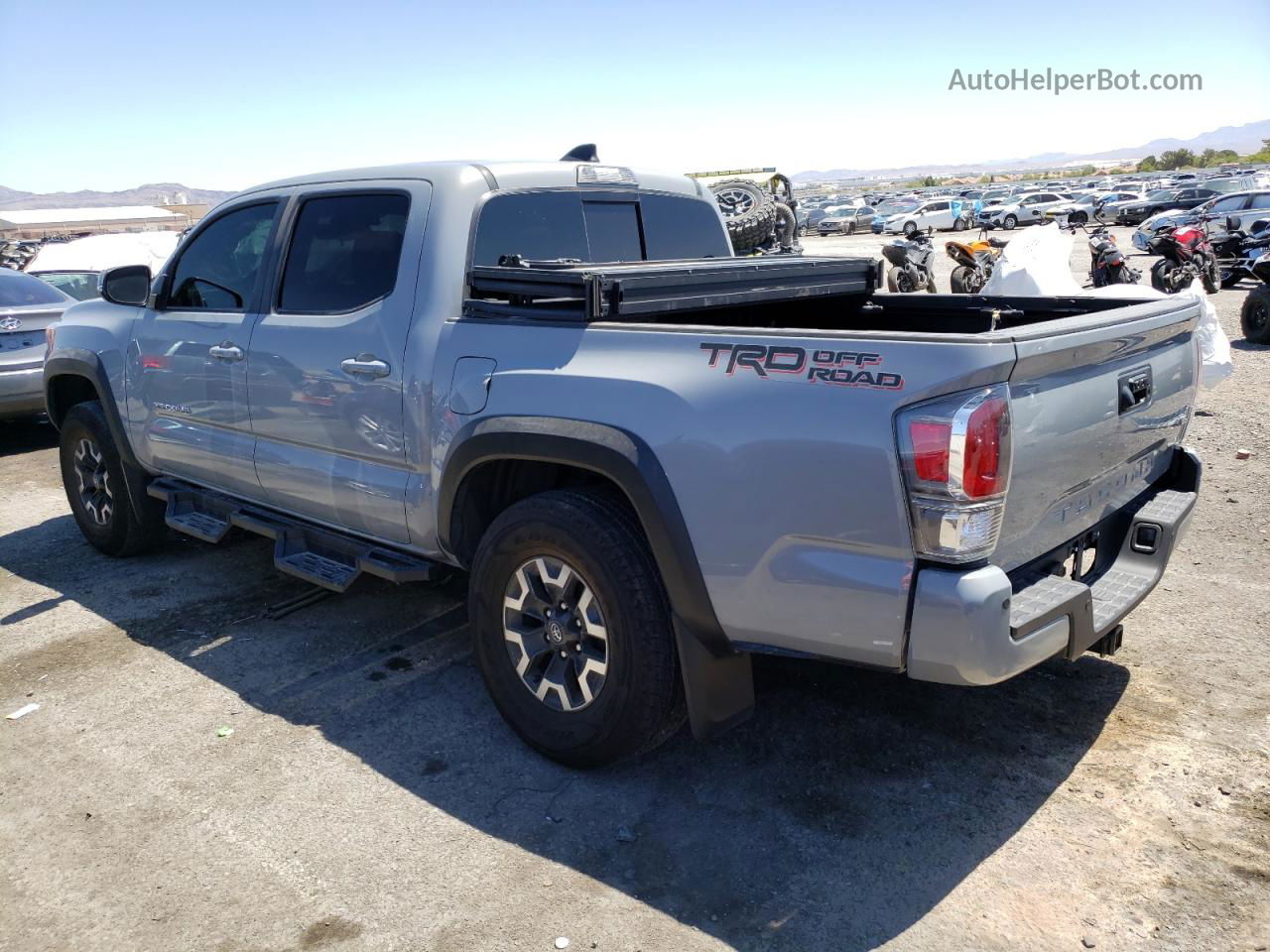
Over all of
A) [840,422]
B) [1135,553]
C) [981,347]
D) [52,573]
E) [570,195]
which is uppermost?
[570,195]

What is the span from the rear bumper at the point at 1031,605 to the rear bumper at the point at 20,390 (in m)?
8.91

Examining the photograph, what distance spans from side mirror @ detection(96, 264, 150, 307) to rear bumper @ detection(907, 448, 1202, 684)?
14.6 ft

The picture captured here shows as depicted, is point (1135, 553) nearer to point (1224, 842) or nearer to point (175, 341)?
point (1224, 842)

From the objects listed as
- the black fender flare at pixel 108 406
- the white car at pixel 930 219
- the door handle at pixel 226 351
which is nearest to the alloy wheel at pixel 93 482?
the black fender flare at pixel 108 406

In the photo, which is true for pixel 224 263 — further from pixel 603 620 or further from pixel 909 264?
pixel 909 264

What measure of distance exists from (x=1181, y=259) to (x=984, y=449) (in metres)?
15.3

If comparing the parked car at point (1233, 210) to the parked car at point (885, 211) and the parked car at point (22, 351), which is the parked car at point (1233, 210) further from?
the parked car at point (885, 211)

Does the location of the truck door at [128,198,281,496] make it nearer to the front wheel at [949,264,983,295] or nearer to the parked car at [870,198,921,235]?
the front wheel at [949,264,983,295]

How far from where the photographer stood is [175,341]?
4984 millimetres

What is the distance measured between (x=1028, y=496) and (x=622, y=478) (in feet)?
3.81

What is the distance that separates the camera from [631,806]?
3.28 meters

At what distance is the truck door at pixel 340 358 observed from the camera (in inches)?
152

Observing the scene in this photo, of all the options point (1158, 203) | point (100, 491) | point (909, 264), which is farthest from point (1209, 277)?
point (1158, 203)

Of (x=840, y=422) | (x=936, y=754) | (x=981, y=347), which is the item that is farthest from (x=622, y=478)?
(x=936, y=754)
